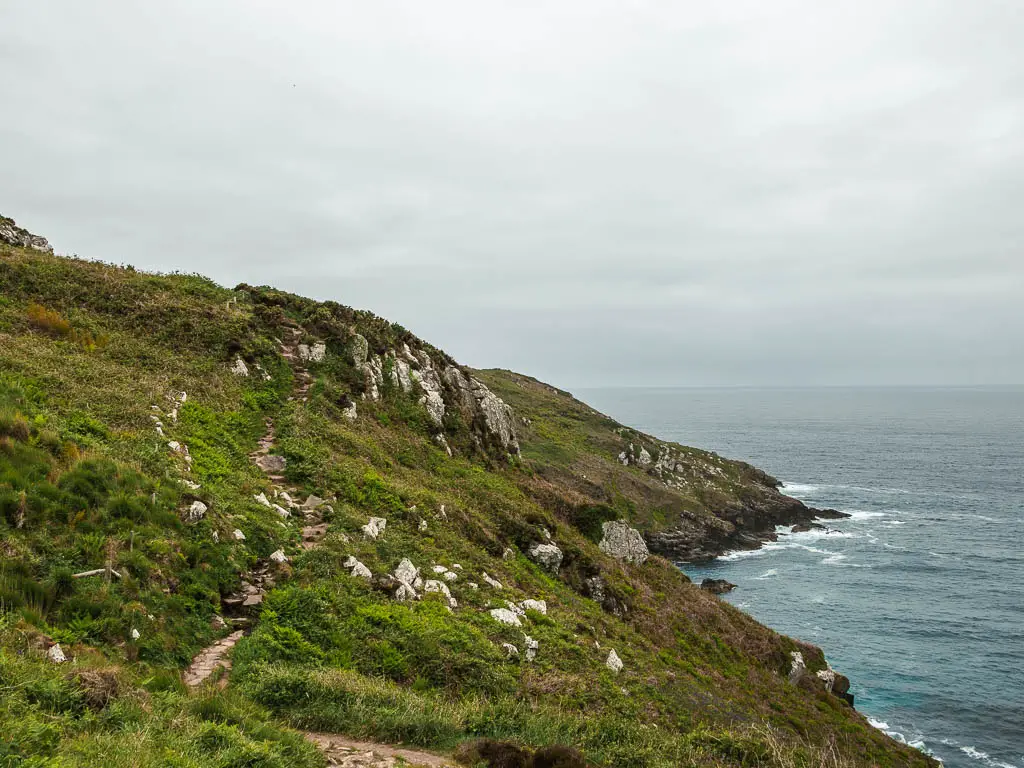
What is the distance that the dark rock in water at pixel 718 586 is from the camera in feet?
190

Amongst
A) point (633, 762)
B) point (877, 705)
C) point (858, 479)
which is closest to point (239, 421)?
point (633, 762)

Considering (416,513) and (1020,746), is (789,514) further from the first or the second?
(416,513)

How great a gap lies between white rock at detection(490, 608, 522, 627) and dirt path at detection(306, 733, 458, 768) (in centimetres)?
797

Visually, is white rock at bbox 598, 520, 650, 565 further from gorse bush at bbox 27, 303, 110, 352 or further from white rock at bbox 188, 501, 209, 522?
gorse bush at bbox 27, 303, 110, 352

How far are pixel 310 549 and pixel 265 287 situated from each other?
31702mm

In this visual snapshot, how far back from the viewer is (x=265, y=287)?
42406 mm

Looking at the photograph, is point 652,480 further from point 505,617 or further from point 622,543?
point 505,617

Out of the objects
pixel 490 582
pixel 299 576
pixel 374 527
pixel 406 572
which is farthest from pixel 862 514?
pixel 299 576

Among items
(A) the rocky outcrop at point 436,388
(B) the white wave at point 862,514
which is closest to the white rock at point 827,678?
(A) the rocky outcrop at point 436,388

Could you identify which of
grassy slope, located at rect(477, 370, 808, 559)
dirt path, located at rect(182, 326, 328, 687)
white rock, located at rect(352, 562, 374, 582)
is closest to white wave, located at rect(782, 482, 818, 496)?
grassy slope, located at rect(477, 370, 808, 559)

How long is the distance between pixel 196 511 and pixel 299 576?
3.25 meters

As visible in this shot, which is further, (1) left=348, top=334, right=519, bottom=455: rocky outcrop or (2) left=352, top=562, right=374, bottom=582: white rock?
(1) left=348, top=334, right=519, bottom=455: rocky outcrop

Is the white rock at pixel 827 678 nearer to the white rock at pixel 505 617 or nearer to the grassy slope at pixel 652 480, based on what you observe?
the white rock at pixel 505 617

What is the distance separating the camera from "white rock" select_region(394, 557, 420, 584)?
55.9ft
